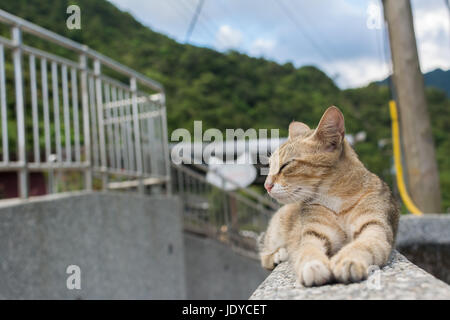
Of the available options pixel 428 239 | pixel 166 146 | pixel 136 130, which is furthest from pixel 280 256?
pixel 166 146

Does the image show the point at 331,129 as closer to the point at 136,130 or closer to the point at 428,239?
the point at 428,239

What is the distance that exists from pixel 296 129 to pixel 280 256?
671 millimetres

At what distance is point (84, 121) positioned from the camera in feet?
15.9

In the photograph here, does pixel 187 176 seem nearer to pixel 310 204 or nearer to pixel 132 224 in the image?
pixel 132 224

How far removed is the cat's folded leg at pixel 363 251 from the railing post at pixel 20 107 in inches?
113

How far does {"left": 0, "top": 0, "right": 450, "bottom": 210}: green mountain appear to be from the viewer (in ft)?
44.1

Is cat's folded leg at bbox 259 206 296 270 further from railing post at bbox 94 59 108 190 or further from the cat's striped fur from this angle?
railing post at bbox 94 59 108 190

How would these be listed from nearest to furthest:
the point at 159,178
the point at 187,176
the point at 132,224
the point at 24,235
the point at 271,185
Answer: the point at 271,185, the point at 24,235, the point at 132,224, the point at 159,178, the point at 187,176

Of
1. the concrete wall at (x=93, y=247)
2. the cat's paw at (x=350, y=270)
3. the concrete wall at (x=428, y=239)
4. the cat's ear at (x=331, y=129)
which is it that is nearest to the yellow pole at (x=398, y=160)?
the concrete wall at (x=428, y=239)
